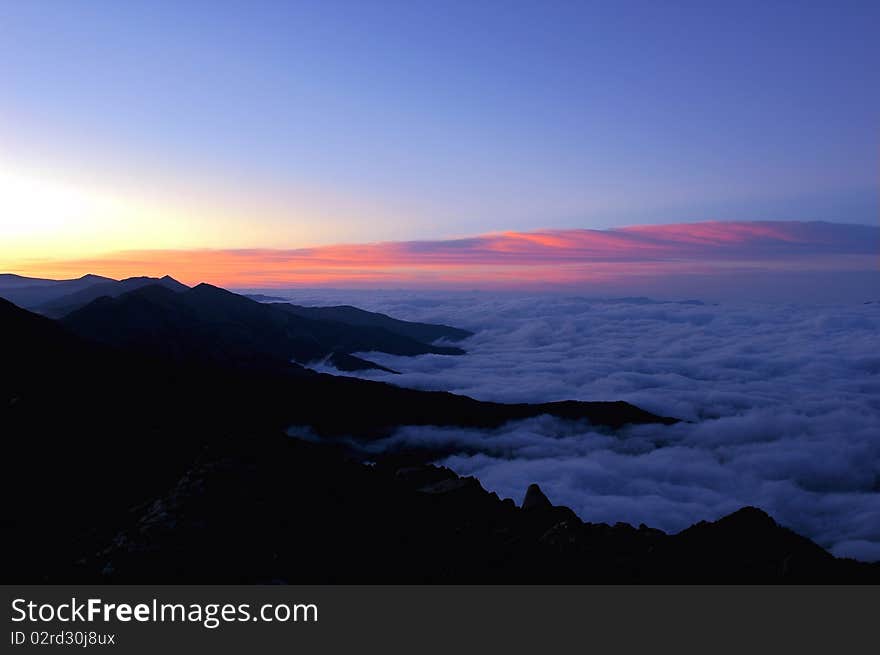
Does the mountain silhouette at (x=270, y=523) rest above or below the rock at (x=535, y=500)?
above

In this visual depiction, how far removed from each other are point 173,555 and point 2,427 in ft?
65.4

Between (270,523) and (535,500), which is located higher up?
(270,523)

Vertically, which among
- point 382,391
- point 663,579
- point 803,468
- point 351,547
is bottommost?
point 803,468

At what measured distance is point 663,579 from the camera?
18094 mm

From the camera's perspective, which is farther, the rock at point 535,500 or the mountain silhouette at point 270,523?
the rock at point 535,500

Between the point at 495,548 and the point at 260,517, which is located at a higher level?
the point at 260,517

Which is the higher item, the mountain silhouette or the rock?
the mountain silhouette

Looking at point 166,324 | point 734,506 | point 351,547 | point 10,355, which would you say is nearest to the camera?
point 351,547

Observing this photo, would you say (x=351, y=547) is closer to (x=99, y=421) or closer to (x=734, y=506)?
(x=99, y=421)

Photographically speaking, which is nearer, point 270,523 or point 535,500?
point 270,523

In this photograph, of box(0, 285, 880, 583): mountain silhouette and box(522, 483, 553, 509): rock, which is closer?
box(0, 285, 880, 583): mountain silhouette

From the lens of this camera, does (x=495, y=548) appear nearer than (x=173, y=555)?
No
